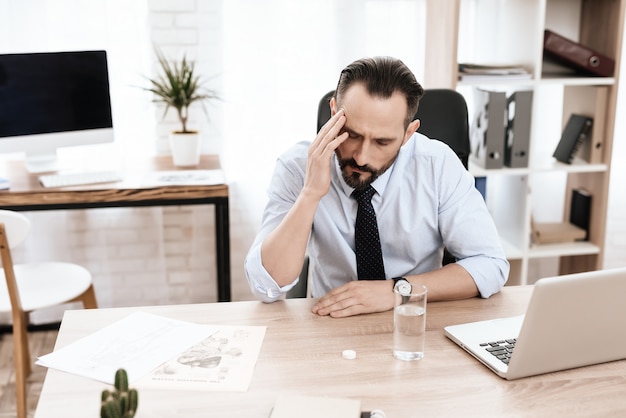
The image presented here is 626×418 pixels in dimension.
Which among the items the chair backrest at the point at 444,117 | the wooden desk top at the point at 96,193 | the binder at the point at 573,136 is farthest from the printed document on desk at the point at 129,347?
the binder at the point at 573,136

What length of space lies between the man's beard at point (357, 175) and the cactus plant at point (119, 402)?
0.94 meters

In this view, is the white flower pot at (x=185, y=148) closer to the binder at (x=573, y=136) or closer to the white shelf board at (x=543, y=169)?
the white shelf board at (x=543, y=169)

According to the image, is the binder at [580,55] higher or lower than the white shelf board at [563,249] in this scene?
higher

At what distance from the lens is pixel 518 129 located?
284cm

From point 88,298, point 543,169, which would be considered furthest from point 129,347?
point 543,169

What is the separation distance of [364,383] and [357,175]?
0.58 m

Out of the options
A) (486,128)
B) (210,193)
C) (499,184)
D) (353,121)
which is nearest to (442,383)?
(353,121)

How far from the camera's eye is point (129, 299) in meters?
3.22

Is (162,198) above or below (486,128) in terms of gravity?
below

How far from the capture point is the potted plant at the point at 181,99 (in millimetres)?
2830

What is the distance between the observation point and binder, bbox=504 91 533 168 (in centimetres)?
281

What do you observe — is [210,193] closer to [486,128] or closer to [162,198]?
[162,198]

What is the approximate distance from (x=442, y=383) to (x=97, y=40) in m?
2.28

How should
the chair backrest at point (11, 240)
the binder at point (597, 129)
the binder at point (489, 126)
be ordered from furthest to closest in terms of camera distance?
Result: the binder at point (597, 129) → the binder at point (489, 126) → the chair backrest at point (11, 240)
